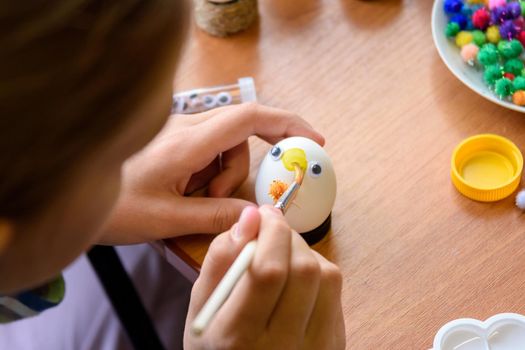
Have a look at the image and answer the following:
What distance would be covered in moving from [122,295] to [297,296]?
44 cm

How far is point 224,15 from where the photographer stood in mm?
865

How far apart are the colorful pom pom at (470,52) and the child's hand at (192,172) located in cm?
22

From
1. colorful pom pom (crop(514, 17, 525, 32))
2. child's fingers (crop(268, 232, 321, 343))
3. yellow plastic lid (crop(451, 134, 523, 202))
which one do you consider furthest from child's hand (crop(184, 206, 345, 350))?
colorful pom pom (crop(514, 17, 525, 32))

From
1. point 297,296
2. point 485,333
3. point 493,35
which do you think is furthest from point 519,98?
point 297,296

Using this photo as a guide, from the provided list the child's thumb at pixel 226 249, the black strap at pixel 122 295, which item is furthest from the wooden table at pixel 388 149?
the black strap at pixel 122 295

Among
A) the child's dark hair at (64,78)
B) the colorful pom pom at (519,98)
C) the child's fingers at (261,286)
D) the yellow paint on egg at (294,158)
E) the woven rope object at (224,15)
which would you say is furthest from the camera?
the woven rope object at (224,15)

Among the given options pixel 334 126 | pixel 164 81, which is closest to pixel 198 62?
pixel 334 126

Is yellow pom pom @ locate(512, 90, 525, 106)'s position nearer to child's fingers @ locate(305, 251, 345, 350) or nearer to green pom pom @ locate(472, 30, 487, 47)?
green pom pom @ locate(472, 30, 487, 47)

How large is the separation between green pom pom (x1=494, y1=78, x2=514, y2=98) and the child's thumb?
0.36 m

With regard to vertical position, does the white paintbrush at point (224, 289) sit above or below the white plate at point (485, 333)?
above

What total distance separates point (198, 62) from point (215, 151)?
0.21m

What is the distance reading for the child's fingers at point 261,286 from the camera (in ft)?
1.68

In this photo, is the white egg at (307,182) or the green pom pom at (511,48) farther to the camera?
the green pom pom at (511,48)

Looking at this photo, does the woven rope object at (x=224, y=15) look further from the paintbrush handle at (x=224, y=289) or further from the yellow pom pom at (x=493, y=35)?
the paintbrush handle at (x=224, y=289)
